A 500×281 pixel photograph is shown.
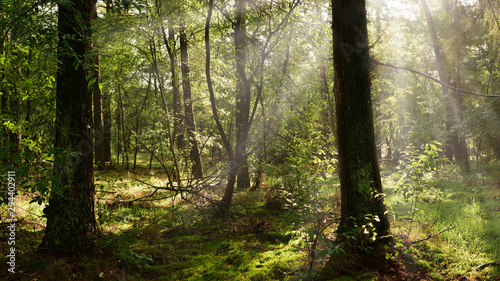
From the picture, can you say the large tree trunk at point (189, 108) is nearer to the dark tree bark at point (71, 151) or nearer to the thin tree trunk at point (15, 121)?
the thin tree trunk at point (15, 121)

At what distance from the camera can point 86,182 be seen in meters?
3.71

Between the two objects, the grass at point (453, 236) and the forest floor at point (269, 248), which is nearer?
the forest floor at point (269, 248)

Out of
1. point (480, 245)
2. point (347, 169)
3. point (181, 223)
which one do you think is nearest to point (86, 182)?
point (181, 223)

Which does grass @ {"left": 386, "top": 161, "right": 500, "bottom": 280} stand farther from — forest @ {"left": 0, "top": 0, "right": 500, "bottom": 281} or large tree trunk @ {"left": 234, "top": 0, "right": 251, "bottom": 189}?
large tree trunk @ {"left": 234, "top": 0, "right": 251, "bottom": 189}

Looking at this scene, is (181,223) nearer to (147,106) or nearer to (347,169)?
(347,169)

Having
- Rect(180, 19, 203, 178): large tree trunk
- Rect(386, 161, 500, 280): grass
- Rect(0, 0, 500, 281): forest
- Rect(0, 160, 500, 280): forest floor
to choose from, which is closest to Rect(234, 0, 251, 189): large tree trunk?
Rect(0, 0, 500, 281): forest

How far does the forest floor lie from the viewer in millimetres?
3443

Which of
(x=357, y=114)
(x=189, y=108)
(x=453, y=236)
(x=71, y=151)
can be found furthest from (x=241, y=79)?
(x=453, y=236)

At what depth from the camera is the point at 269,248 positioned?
498 centimetres

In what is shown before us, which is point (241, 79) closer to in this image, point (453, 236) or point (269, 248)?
point (269, 248)

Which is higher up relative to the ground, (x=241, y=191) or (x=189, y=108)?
(x=189, y=108)

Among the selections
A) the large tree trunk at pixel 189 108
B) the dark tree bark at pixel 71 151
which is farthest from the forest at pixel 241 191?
the large tree trunk at pixel 189 108

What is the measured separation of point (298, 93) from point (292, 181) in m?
2.77

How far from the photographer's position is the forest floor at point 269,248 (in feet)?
11.3
